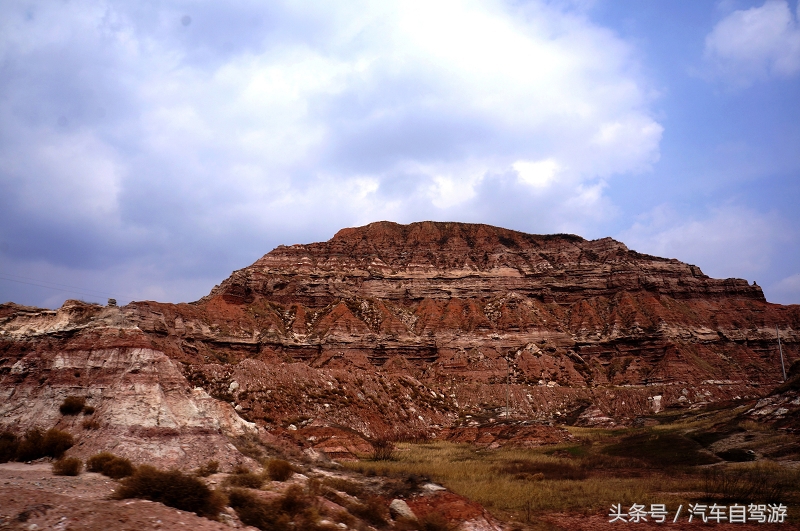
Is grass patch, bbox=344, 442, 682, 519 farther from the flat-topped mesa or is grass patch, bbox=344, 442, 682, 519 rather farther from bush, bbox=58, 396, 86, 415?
the flat-topped mesa

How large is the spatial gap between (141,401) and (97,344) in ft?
13.5

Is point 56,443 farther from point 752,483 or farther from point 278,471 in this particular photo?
point 752,483

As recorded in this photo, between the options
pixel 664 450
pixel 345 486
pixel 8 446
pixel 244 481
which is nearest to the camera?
pixel 244 481

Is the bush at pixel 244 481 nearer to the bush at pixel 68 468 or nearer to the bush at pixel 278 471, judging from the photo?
the bush at pixel 278 471

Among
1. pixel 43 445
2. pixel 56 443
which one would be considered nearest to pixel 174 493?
pixel 56 443

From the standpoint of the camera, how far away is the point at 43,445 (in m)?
16.0

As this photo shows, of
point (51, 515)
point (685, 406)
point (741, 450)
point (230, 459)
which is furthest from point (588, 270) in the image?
point (51, 515)

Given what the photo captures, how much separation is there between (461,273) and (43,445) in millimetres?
104073

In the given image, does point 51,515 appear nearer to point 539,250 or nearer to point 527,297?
point 527,297

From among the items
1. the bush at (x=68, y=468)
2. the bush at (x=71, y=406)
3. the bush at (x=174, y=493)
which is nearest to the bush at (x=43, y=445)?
the bush at (x=71, y=406)

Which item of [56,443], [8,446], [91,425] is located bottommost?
[8,446]

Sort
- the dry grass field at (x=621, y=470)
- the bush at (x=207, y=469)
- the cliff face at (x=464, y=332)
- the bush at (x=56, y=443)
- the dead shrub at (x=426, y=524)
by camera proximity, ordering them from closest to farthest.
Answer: the dead shrub at (x=426, y=524)
the bush at (x=207, y=469)
the bush at (x=56, y=443)
the dry grass field at (x=621, y=470)
the cliff face at (x=464, y=332)

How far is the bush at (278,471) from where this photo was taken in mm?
17188

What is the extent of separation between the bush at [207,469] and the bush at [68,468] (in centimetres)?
311
